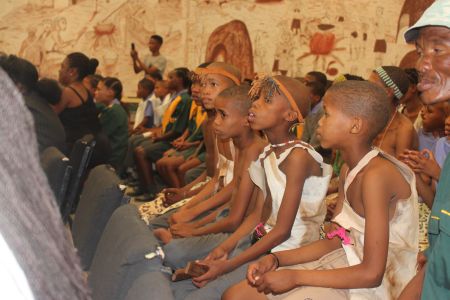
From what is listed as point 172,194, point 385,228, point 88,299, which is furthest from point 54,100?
point 88,299

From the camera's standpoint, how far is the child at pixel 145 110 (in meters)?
9.36

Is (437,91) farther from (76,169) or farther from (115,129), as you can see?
(115,129)

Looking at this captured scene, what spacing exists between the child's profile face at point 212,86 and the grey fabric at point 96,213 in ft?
3.47

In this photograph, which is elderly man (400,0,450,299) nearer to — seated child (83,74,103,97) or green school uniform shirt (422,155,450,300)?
green school uniform shirt (422,155,450,300)

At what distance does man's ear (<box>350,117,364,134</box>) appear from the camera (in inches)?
105

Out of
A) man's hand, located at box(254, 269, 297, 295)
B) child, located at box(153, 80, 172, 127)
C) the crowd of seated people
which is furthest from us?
child, located at box(153, 80, 172, 127)

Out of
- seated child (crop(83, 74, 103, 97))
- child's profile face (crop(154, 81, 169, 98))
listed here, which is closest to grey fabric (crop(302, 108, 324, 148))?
child's profile face (crop(154, 81, 169, 98))

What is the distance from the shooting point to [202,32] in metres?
12.0

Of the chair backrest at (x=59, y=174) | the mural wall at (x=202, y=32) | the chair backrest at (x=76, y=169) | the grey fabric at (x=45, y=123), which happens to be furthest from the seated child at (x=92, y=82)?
the chair backrest at (x=59, y=174)

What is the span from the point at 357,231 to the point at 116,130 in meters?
6.29

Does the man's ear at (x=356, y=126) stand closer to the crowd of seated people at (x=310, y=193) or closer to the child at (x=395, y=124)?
the crowd of seated people at (x=310, y=193)

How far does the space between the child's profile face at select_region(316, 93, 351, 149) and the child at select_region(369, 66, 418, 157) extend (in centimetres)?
134

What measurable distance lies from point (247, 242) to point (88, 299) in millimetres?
2634

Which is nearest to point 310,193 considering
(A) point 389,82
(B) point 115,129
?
(A) point 389,82
